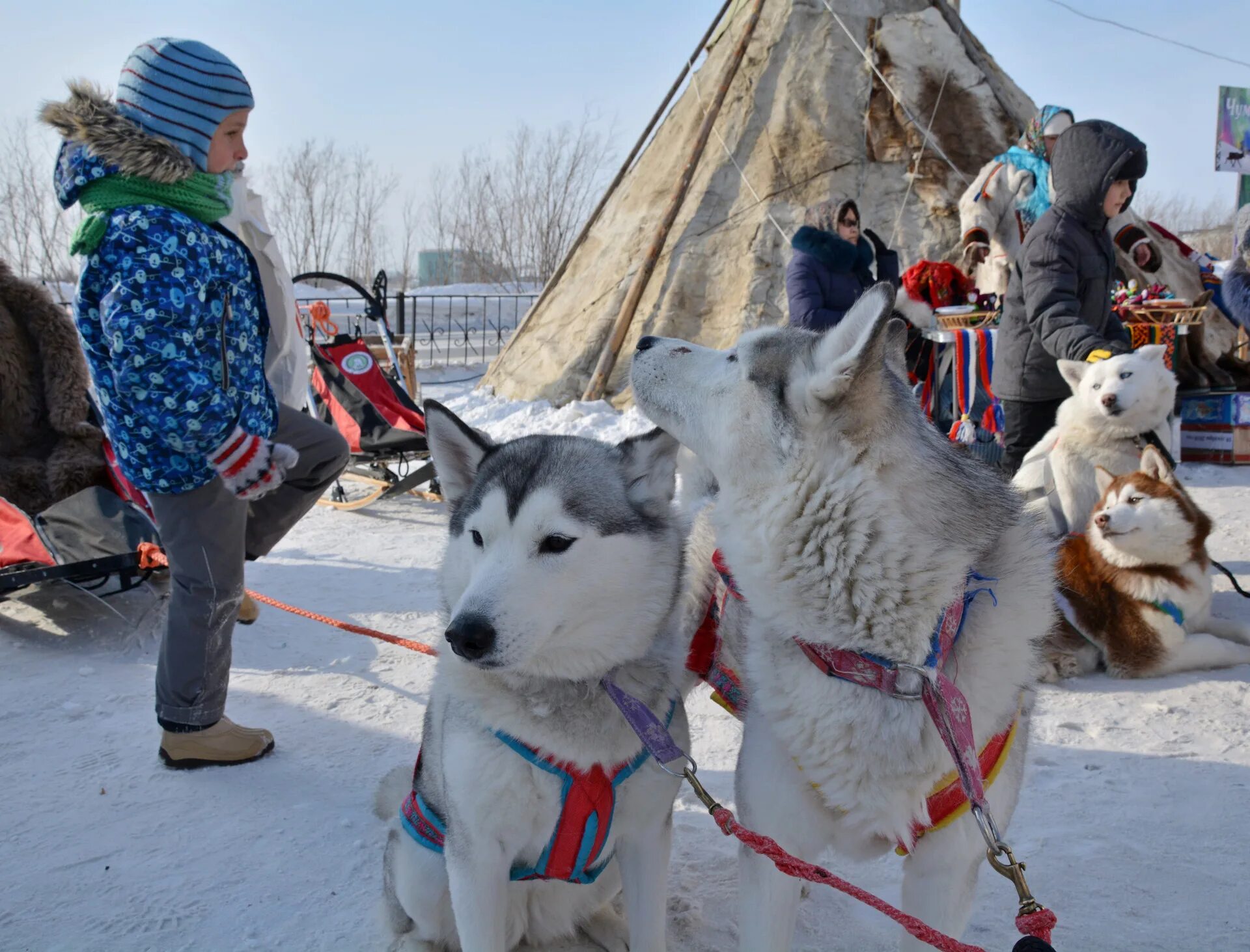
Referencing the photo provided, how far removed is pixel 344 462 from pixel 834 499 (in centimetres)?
236

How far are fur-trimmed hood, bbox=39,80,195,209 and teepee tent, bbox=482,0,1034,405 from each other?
7.29 m

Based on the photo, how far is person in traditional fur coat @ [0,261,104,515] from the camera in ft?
14.4

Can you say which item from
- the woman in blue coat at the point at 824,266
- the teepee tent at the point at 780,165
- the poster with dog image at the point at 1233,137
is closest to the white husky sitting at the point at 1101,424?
the woman in blue coat at the point at 824,266

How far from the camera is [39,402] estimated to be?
4.57m

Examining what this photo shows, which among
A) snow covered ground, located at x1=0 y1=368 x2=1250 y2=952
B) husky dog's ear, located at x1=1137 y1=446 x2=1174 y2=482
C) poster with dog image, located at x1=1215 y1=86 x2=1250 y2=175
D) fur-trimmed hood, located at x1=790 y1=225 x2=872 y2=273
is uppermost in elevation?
poster with dog image, located at x1=1215 y1=86 x2=1250 y2=175

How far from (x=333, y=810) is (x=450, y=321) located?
16.4 metres

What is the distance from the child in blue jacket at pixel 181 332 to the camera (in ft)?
7.98

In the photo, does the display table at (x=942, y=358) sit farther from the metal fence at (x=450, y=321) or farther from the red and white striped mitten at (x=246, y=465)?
the metal fence at (x=450, y=321)

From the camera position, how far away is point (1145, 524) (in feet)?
12.1

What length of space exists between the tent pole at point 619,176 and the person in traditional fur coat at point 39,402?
7.09 m

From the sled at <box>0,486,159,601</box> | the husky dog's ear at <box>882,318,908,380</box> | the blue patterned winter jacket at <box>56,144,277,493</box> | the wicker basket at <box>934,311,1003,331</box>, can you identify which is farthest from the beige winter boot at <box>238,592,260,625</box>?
the wicker basket at <box>934,311,1003,331</box>

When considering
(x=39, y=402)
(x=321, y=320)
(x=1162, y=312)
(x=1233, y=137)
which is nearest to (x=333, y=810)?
(x=39, y=402)

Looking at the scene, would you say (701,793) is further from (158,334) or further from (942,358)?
(942,358)

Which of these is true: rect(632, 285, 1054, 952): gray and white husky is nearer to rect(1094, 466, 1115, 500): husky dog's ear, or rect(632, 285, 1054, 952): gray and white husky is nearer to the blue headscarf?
rect(1094, 466, 1115, 500): husky dog's ear
